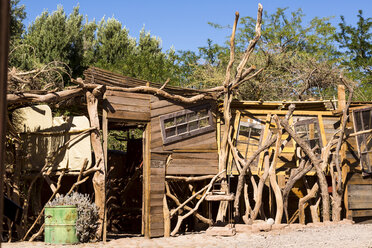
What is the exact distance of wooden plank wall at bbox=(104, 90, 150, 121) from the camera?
11117 mm

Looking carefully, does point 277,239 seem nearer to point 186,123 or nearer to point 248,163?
point 248,163

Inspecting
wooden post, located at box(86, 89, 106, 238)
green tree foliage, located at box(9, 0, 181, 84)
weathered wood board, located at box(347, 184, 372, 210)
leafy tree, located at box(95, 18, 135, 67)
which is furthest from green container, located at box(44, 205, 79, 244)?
leafy tree, located at box(95, 18, 135, 67)

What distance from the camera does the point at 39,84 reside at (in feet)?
38.7

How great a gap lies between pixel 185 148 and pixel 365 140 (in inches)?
189

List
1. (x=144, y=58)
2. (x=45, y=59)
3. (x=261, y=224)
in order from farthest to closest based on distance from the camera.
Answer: (x=144, y=58) → (x=45, y=59) → (x=261, y=224)

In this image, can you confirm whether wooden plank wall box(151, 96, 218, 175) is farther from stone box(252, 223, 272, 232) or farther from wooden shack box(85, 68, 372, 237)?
stone box(252, 223, 272, 232)

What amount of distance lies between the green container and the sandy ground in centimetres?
22

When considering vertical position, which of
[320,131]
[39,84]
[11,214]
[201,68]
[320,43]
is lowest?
[11,214]

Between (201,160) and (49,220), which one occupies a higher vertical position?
(201,160)

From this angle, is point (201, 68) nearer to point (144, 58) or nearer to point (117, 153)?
point (144, 58)

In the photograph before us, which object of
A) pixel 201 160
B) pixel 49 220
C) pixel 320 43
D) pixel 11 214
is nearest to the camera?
pixel 11 214

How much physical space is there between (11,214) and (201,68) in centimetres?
2610

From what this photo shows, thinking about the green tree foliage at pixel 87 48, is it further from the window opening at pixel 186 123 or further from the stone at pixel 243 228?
the stone at pixel 243 228

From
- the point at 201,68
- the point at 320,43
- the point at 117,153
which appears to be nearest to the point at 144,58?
the point at 201,68
